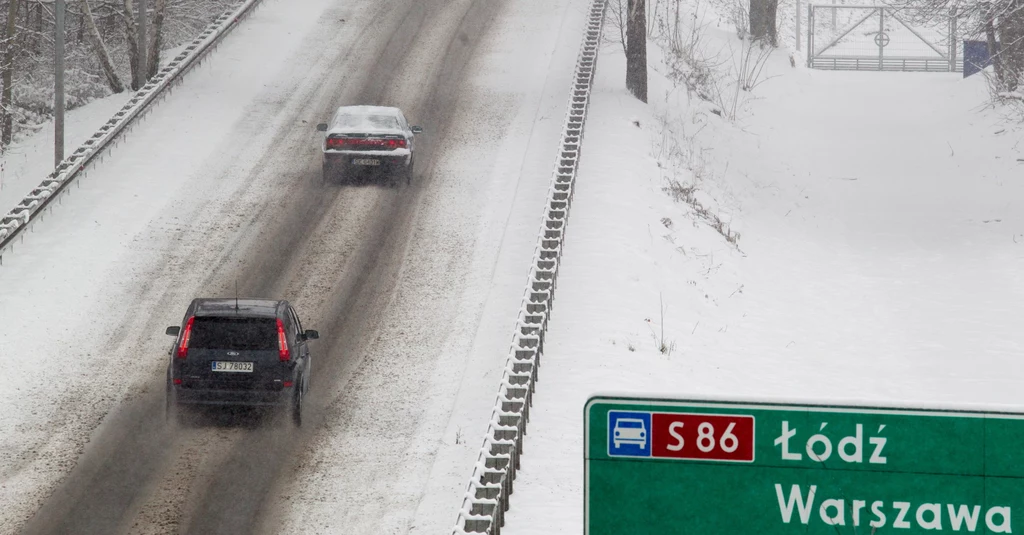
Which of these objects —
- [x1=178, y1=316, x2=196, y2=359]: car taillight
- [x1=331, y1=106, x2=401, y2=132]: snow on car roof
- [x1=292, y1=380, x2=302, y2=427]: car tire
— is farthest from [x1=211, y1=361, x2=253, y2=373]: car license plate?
[x1=331, y1=106, x2=401, y2=132]: snow on car roof

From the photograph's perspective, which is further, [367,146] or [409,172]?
[409,172]

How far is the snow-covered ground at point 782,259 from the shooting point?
60.2ft

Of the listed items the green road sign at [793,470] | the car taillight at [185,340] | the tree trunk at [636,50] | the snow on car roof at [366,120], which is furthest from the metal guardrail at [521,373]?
the green road sign at [793,470]

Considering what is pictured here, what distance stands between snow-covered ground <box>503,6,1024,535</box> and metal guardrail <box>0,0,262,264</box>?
9207mm

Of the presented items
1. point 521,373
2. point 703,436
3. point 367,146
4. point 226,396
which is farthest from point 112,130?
point 703,436

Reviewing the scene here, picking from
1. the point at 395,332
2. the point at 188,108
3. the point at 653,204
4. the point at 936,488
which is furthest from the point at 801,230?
the point at 936,488

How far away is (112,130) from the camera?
27234 millimetres

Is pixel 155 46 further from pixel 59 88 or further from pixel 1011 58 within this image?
pixel 1011 58

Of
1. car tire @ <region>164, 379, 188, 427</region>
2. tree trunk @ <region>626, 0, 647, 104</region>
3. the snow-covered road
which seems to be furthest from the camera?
tree trunk @ <region>626, 0, 647, 104</region>

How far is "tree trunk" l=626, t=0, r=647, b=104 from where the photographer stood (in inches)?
1225

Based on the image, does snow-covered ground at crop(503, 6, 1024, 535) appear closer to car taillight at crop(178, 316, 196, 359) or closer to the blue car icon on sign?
car taillight at crop(178, 316, 196, 359)

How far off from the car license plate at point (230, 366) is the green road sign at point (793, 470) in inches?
465

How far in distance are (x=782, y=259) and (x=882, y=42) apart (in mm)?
19613

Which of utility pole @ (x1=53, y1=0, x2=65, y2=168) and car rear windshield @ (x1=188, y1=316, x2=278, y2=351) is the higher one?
utility pole @ (x1=53, y1=0, x2=65, y2=168)
